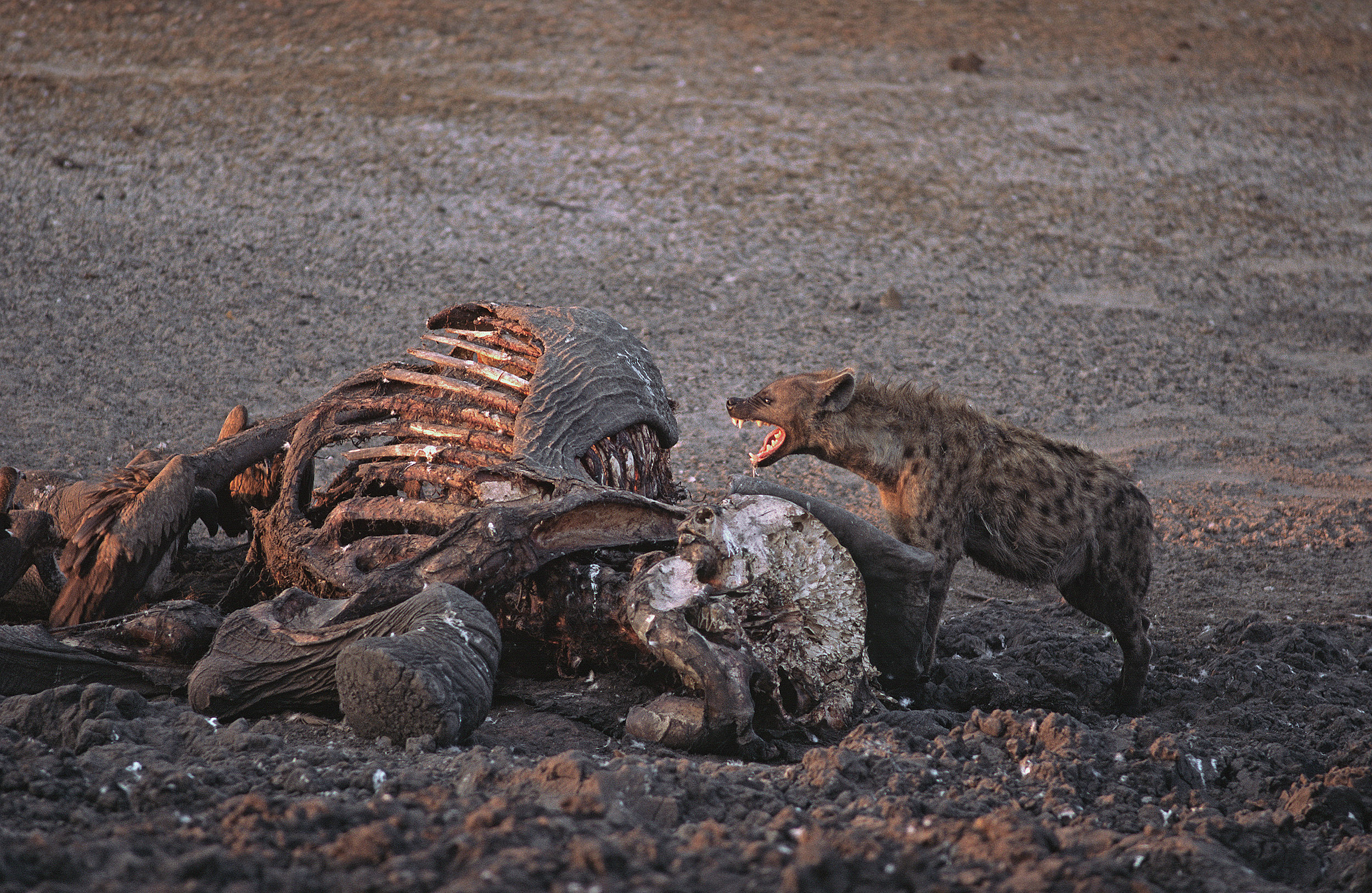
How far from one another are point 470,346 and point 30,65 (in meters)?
9.02

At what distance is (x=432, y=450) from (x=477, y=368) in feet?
1.45

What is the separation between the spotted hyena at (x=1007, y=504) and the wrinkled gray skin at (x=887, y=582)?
281 millimetres

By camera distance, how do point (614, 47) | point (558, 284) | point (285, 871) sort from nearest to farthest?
point (285, 871)
point (558, 284)
point (614, 47)

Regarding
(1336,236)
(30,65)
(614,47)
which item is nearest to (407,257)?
(614,47)

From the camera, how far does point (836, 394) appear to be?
15.2 feet

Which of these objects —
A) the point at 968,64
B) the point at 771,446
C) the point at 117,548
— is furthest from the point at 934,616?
the point at 968,64

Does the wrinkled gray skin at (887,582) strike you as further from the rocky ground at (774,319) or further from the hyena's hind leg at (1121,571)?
the hyena's hind leg at (1121,571)

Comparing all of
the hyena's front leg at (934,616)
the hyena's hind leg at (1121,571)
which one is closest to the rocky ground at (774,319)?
the hyena's front leg at (934,616)

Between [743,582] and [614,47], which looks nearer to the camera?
[743,582]

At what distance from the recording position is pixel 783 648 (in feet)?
10.4

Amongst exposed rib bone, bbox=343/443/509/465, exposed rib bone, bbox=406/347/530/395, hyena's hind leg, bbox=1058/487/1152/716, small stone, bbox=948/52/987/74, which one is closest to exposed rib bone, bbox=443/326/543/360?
exposed rib bone, bbox=406/347/530/395

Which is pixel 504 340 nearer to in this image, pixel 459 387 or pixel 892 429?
pixel 459 387

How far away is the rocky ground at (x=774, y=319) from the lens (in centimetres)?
232

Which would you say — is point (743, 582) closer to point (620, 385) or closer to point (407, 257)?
point (620, 385)
